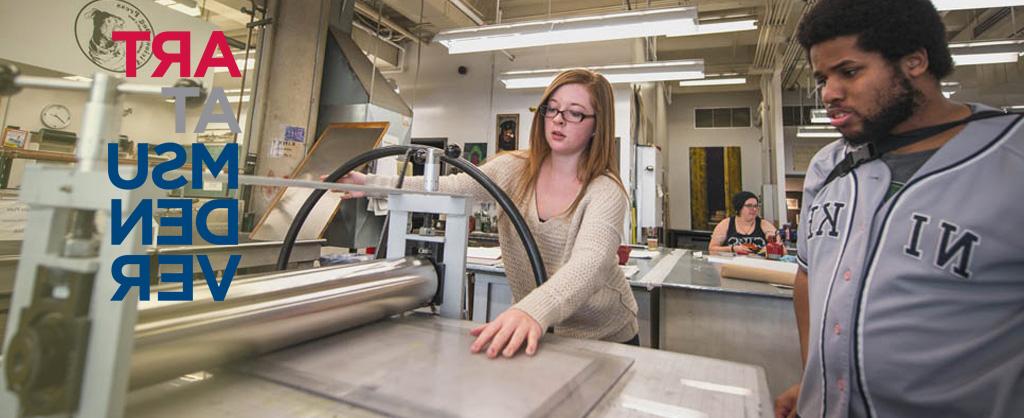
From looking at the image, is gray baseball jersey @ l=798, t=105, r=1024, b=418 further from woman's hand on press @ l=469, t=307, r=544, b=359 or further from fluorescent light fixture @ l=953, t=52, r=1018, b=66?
fluorescent light fixture @ l=953, t=52, r=1018, b=66

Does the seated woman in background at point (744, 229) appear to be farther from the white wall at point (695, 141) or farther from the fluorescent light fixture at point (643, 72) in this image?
the white wall at point (695, 141)

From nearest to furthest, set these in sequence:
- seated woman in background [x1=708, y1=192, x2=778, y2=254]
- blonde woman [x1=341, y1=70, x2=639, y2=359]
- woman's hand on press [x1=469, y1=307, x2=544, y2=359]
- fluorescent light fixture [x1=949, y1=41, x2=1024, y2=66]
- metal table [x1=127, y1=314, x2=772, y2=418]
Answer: metal table [x1=127, y1=314, x2=772, y2=418]
woman's hand on press [x1=469, y1=307, x2=544, y2=359]
blonde woman [x1=341, y1=70, x2=639, y2=359]
fluorescent light fixture [x1=949, y1=41, x2=1024, y2=66]
seated woman in background [x1=708, y1=192, x2=778, y2=254]

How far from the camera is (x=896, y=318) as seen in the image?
79 centimetres

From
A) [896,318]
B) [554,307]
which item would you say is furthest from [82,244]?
[896,318]

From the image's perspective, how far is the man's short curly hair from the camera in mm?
875

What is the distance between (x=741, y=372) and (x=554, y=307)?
306 mm

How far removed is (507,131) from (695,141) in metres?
4.91

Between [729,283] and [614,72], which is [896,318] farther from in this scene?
[614,72]

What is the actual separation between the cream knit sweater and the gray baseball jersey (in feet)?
1.46

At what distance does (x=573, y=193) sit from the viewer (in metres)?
1.13

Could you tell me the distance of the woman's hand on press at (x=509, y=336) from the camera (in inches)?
25.3

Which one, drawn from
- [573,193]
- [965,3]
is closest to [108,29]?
[573,193]

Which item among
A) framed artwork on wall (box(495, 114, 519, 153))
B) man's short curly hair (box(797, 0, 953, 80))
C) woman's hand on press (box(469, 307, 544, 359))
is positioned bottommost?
woman's hand on press (box(469, 307, 544, 359))

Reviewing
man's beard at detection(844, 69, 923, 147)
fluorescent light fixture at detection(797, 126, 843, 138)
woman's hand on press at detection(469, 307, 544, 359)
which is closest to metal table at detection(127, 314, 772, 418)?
woman's hand on press at detection(469, 307, 544, 359)
